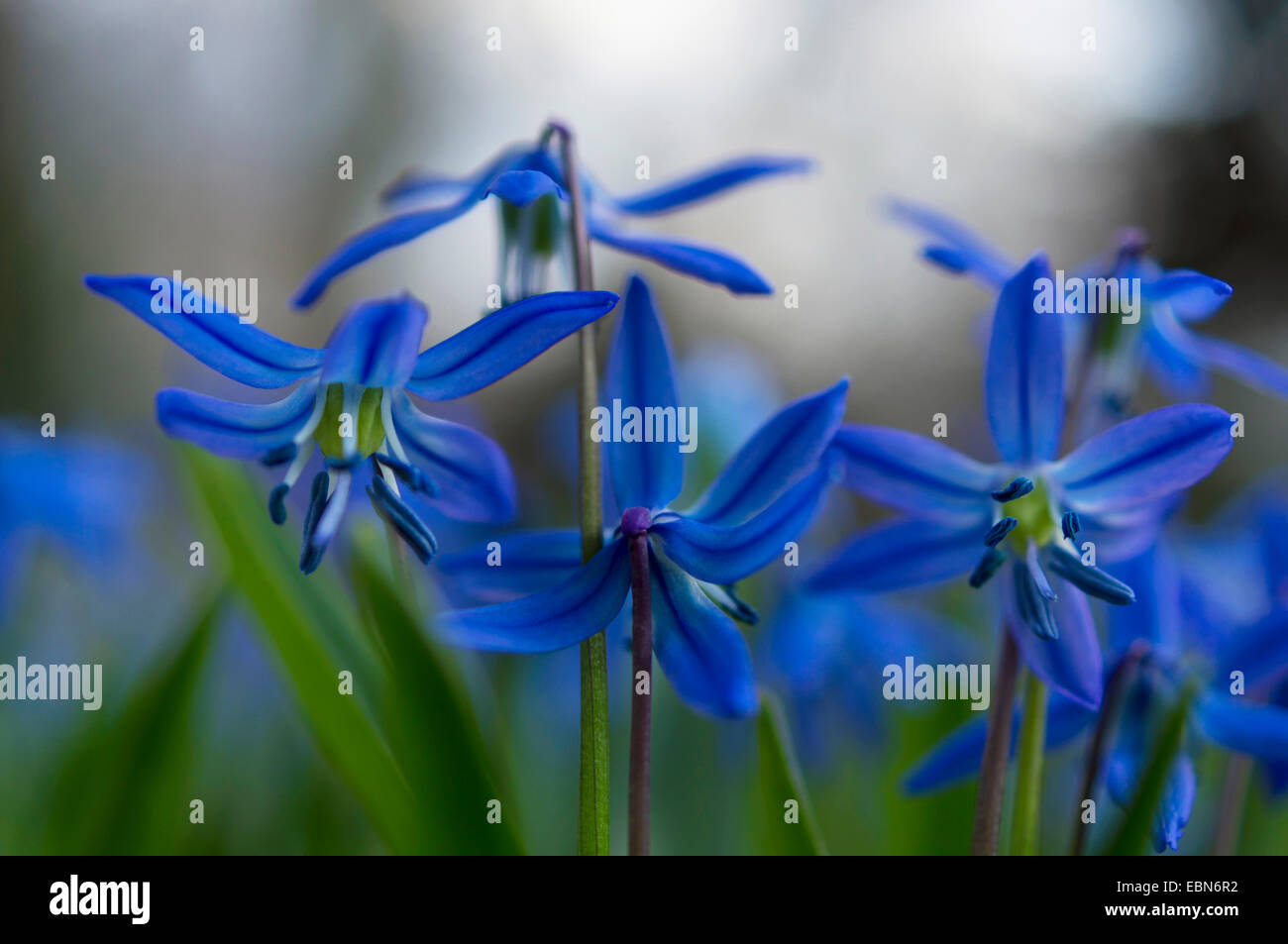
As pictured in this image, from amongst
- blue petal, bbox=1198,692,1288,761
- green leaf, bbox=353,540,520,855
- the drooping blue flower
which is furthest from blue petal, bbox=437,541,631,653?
the drooping blue flower

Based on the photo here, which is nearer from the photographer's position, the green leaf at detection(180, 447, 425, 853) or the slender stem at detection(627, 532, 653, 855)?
the slender stem at detection(627, 532, 653, 855)

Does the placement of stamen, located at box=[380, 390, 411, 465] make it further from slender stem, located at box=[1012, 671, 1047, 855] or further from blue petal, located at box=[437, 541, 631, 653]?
slender stem, located at box=[1012, 671, 1047, 855]

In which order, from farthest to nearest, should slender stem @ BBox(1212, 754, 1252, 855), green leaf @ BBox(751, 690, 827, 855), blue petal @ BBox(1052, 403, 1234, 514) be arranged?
1. slender stem @ BBox(1212, 754, 1252, 855)
2. green leaf @ BBox(751, 690, 827, 855)
3. blue petal @ BBox(1052, 403, 1234, 514)

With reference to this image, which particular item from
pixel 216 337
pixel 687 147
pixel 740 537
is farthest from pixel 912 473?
pixel 687 147

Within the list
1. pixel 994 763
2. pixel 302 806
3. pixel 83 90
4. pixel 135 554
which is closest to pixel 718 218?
pixel 83 90

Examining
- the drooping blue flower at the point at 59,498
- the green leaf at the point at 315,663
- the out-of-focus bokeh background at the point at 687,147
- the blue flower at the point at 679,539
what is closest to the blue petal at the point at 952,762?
the blue flower at the point at 679,539

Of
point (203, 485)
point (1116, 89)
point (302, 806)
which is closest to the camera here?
point (203, 485)

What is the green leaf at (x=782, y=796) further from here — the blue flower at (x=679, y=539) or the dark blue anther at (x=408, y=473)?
the dark blue anther at (x=408, y=473)
